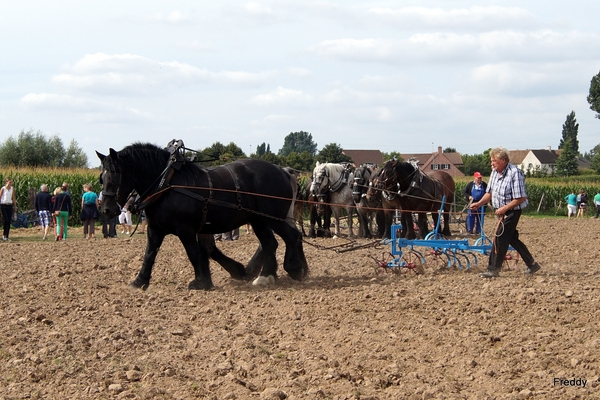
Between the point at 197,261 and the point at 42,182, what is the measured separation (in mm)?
20225

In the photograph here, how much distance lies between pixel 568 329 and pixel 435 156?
8909 centimetres

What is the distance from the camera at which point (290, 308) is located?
28.3 feet

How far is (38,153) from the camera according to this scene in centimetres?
4331

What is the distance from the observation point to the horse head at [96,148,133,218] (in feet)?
32.4

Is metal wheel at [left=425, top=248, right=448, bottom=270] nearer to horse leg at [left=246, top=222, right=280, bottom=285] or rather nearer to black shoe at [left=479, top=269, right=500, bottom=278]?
black shoe at [left=479, top=269, right=500, bottom=278]

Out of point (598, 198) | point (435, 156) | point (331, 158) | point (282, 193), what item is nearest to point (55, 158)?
point (331, 158)

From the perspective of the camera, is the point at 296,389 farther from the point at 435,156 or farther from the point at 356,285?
the point at 435,156

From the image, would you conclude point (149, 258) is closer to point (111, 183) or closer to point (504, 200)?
point (111, 183)

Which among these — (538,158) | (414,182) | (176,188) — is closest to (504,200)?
(176,188)

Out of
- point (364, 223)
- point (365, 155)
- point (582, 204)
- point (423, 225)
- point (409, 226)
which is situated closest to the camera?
point (409, 226)

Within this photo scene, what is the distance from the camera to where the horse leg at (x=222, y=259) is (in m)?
10.9

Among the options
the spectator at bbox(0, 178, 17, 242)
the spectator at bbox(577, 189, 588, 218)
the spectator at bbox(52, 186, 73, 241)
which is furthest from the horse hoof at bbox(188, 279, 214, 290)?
the spectator at bbox(577, 189, 588, 218)

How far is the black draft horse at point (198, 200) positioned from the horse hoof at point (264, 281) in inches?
0.9

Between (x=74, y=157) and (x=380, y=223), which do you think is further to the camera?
(x=74, y=157)
